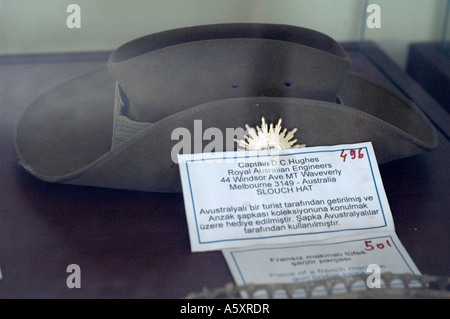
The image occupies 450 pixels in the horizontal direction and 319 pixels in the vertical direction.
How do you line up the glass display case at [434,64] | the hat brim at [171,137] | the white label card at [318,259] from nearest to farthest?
the white label card at [318,259]
the hat brim at [171,137]
the glass display case at [434,64]

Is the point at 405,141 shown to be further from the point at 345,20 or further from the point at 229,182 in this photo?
the point at 345,20

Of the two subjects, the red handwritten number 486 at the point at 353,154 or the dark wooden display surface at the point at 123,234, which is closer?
the dark wooden display surface at the point at 123,234

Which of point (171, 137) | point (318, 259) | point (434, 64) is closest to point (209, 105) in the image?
point (171, 137)

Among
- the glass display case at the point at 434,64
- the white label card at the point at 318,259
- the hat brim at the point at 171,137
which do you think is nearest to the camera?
the white label card at the point at 318,259

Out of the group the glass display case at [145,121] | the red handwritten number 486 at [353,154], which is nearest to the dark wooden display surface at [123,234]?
the glass display case at [145,121]

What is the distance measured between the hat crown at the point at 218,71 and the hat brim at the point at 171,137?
0.22ft

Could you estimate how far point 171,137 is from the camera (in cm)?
95

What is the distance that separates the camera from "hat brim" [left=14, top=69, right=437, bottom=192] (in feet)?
3.11

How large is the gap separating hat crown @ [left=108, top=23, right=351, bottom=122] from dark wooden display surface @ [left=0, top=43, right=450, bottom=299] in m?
0.17

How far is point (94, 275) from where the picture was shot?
0.85 metres

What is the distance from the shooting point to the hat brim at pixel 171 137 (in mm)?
947

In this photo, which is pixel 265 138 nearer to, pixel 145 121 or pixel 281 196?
pixel 281 196

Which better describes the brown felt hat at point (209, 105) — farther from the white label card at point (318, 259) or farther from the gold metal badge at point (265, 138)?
the white label card at point (318, 259)
